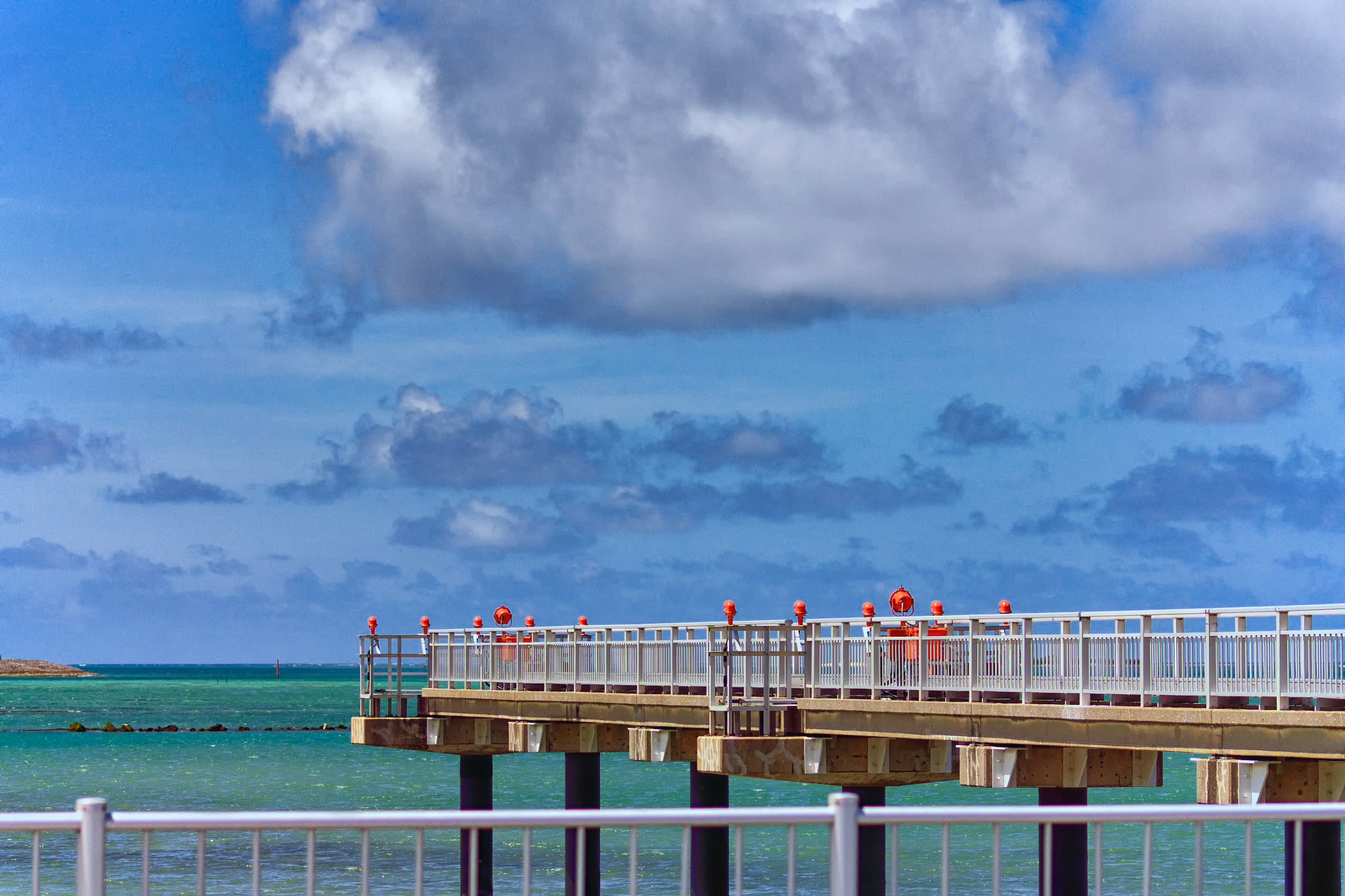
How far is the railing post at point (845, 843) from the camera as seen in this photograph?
836 cm

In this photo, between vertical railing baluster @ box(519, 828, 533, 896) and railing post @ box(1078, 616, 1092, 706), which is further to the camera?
railing post @ box(1078, 616, 1092, 706)

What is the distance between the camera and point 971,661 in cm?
2602

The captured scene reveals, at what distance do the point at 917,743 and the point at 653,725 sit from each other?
630cm

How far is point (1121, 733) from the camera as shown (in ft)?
75.8

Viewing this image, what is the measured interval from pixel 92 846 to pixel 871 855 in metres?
21.7

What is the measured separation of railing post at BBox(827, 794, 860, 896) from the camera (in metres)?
8.36

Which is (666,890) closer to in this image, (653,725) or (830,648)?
(653,725)

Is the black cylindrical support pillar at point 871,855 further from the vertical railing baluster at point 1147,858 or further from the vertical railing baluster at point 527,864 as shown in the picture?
the vertical railing baluster at point 527,864

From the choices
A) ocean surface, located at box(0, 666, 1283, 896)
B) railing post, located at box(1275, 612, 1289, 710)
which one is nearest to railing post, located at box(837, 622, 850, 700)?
railing post, located at box(1275, 612, 1289, 710)

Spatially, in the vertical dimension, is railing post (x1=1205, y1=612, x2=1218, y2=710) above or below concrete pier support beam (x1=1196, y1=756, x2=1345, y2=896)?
above

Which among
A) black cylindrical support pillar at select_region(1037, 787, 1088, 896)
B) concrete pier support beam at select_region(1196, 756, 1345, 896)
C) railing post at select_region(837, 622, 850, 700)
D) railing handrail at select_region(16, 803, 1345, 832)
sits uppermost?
railing post at select_region(837, 622, 850, 700)

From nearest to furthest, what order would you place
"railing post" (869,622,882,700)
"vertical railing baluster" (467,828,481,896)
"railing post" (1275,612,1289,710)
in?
"vertical railing baluster" (467,828,481,896), "railing post" (1275,612,1289,710), "railing post" (869,622,882,700)

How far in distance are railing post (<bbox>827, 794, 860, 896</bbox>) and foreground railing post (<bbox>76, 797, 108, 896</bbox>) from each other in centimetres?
321

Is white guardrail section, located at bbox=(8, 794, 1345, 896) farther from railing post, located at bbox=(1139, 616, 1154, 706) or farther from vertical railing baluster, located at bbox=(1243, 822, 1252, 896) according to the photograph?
railing post, located at bbox=(1139, 616, 1154, 706)
